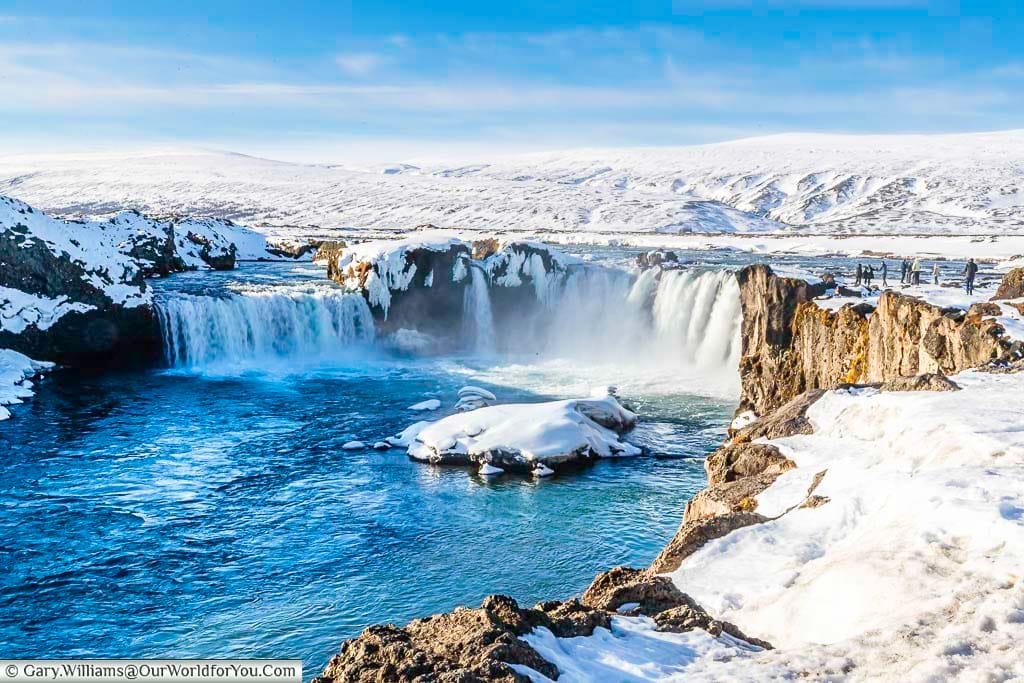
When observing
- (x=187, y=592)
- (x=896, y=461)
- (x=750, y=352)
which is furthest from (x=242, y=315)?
(x=896, y=461)

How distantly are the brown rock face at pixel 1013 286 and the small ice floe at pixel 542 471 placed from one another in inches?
551

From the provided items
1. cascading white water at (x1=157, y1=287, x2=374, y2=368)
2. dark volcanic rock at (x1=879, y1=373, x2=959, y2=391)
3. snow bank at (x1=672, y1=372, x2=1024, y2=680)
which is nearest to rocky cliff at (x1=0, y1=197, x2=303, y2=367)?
cascading white water at (x1=157, y1=287, x2=374, y2=368)

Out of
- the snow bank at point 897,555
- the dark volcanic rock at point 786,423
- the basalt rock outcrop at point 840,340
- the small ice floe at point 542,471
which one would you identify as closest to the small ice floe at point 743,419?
the basalt rock outcrop at point 840,340

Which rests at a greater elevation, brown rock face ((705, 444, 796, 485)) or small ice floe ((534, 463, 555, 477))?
brown rock face ((705, 444, 796, 485))

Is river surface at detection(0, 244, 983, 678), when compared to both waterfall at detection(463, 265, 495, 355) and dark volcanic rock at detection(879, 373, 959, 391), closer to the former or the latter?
dark volcanic rock at detection(879, 373, 959, 391)

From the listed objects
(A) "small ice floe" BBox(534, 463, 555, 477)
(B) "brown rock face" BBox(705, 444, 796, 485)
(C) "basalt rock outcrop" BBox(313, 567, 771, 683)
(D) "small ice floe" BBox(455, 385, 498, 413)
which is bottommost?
(A) "small ice floe" BBox(534, 463, 555, 477)

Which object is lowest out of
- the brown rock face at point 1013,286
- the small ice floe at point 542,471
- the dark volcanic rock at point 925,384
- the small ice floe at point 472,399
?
the small ice floe at point 542,471

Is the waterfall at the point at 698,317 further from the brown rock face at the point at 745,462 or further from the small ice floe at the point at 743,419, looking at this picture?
the brown rock face at the point at 745,462

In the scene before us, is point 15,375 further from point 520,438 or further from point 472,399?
point 520,438

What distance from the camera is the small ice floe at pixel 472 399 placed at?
33.3 m

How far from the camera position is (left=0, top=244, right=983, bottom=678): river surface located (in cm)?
1675

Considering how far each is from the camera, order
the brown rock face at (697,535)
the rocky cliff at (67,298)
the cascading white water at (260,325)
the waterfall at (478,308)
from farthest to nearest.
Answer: the waterfall at (478,308), the cascading white water at (260,325), the rocky cliff at (67,298), the brown rock face at (697,535)

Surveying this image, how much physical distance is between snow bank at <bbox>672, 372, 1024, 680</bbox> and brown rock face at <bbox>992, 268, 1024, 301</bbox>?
41.3 ft

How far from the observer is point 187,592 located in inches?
698
